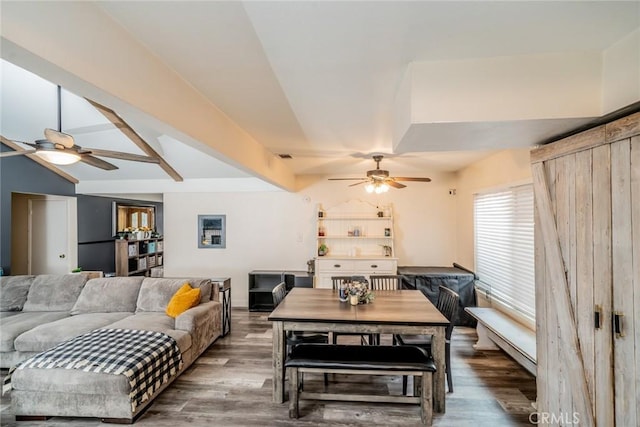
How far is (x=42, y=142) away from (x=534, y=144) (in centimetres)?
428

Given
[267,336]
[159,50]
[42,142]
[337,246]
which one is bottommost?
[267,336]

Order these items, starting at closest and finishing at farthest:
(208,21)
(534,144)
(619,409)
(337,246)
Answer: (208,21), (619,409), (534,144), (337,246)

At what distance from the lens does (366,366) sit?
2357 mm

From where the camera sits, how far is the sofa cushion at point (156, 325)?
3.10m

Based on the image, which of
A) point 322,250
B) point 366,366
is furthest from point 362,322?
point 322,250

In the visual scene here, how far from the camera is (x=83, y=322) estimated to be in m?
3.39

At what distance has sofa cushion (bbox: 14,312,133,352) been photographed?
307 centimetres

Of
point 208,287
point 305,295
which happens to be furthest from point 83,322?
point 305,295

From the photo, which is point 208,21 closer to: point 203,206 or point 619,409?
point 619,409

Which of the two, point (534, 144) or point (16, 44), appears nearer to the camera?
point (16, 44)

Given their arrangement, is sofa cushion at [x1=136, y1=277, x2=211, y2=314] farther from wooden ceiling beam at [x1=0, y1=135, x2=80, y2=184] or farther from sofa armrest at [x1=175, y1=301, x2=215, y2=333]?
wooden ceiling beam at [x1=0, y1=135, x2=80, y2=184]

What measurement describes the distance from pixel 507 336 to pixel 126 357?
3.64 meters

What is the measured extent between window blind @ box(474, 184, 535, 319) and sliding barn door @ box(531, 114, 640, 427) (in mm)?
1333

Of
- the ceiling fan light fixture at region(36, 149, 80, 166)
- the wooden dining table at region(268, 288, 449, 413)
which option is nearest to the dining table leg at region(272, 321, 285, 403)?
the wooden dining table at region(268, 288, 449, 413)
